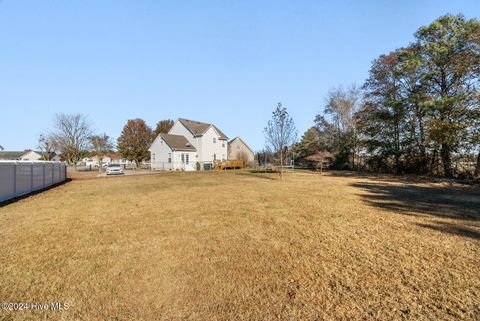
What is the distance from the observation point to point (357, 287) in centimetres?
298

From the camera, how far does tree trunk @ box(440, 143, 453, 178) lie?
17422 millimetres

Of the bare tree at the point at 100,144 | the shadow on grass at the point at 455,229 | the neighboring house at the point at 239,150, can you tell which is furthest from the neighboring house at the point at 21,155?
the shadow on grass at the point at 455,229

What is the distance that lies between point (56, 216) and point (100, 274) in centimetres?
496

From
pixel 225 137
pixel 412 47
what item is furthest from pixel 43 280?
pixel 225 137

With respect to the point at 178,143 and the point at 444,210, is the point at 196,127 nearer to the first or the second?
the point at 178,143

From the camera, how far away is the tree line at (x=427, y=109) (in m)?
15.6

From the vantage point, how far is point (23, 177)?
452 inches

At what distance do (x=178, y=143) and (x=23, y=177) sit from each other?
24.8m

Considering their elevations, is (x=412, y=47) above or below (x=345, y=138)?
above

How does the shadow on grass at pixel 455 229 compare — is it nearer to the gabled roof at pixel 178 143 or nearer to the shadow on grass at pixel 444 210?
the shadow on grass at pixel 444 210

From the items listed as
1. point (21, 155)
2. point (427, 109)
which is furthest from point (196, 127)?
point (21, 155)

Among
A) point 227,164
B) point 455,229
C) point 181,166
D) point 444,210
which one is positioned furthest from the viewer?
point 227,164

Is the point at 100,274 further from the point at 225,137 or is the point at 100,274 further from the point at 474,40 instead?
the point at 225,137

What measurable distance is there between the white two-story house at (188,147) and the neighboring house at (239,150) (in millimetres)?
5713
